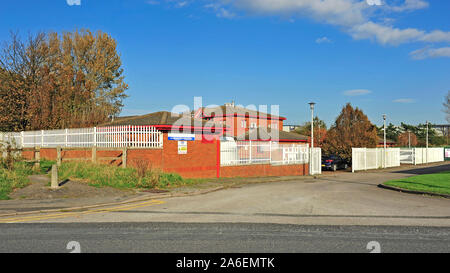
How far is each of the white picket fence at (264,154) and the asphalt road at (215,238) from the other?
45.8 ft

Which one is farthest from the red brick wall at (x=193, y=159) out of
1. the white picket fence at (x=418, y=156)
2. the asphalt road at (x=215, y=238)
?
the white picket fence at (x=418, y=156)

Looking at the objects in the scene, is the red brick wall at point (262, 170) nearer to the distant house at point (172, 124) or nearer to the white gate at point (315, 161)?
the white gate at point (315, 161)

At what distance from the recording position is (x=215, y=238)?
271 inches

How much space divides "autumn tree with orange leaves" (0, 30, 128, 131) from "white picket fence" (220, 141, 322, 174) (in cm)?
1638

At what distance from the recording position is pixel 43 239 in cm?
669

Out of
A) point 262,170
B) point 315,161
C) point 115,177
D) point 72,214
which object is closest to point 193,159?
point 115,177

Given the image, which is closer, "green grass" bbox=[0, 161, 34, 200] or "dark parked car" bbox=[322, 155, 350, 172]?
"green grass" bbox=[0, 161, 34, 200]

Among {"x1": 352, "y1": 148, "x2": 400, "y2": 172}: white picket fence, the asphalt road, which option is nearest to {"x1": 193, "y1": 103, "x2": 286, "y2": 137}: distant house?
{"x1": 352, "y1": 148, "x2": 400, "y2": 172}: white picket fence

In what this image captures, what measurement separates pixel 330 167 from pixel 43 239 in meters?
30.3

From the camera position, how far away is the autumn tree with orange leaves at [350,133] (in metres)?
37.2

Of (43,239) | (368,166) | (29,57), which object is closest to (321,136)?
(368,166)

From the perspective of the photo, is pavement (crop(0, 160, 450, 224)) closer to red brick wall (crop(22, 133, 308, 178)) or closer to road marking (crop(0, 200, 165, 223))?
road marking (crop(0, 200, 165, 223))

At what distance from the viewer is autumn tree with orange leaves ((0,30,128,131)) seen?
3130 cm

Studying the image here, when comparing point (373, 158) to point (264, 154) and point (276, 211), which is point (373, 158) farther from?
point (276, 211)
